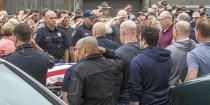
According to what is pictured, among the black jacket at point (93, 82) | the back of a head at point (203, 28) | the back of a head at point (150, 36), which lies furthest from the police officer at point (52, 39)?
the back of a head at point (203, 28)

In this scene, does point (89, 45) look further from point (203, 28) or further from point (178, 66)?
point (203, 28)

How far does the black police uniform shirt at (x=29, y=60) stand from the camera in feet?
17.2

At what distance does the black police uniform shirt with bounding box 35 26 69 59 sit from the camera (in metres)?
8.04

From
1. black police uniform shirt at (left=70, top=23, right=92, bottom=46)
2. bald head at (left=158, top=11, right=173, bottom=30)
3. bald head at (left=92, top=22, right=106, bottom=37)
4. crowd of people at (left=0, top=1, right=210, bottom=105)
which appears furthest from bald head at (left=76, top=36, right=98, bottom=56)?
black police uniform shirt at (left=70, top=23, right=92, bottom=46)

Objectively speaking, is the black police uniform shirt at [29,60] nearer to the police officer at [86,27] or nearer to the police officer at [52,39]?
the police officer at [52,39]

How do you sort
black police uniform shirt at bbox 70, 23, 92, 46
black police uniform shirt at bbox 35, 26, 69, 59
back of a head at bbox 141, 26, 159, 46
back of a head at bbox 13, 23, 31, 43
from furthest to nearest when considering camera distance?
black police uniform shirt at bbox 70, 23, 92, 46 → black police uniform shirt at bbox 35, 26, 69, 59 → back of a head at bbox 13, 23, 31, 43 → back of a head at bbox 141, 26, 159, 46

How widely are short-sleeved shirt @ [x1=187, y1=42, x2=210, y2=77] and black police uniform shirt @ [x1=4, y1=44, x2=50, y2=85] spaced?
6.59 feet

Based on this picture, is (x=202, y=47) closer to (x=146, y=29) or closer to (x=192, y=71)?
(x=192, y=71)

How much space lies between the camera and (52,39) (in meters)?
8.09

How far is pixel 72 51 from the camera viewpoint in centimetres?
881

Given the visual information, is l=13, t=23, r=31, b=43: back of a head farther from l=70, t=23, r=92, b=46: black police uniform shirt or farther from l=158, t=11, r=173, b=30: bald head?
l=70, t=23, r=92, b=46: black police uniform shirt

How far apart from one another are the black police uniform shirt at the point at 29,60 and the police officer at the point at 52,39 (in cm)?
260

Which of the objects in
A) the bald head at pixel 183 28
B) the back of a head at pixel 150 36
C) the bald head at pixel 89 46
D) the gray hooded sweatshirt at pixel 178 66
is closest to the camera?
the bald head at pixel 89 46

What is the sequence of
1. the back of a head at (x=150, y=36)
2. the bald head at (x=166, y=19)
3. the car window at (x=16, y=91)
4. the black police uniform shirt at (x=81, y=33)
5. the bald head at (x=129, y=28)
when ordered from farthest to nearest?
the black police uniform shirt at (x=81, y=33) < the bald head at (x=166, y=19) < the bald head at (x=129, y=28) < the back of a head at (x=150, y=36) < the car window at (x=16, y=91)
